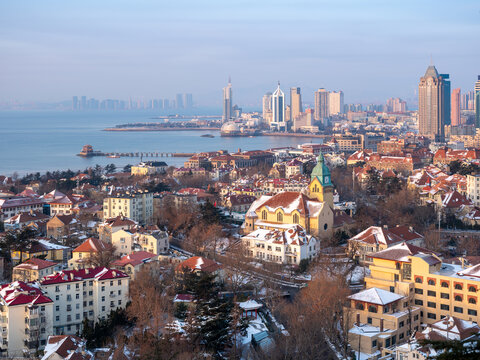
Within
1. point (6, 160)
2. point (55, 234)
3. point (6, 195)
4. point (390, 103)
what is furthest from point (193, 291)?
point (390, 103)

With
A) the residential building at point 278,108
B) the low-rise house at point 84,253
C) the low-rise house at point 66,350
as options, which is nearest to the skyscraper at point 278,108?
the residential building at point 278,108

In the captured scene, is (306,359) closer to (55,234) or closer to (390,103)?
(55,234)

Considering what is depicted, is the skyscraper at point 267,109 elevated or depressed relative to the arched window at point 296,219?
elevated

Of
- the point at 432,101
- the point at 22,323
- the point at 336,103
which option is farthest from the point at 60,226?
the point at 336,103

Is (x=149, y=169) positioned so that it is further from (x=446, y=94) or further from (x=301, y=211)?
(x=446, y=94)

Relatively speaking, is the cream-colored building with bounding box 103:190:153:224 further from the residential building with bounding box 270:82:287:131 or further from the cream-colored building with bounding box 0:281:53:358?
the residential building with bounding box 270:82:287:131

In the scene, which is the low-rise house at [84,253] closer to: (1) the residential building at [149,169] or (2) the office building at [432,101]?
(1) the residential building at [149,169]
